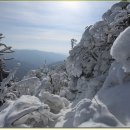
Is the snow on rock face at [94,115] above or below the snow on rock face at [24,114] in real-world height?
above

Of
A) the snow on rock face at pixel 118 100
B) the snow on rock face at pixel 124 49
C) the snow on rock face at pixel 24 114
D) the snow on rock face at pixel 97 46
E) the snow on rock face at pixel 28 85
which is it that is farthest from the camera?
the snow on rock face at pixel 28 85

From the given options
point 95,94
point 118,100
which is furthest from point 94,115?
point 95,94

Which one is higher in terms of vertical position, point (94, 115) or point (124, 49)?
point (124, 49)

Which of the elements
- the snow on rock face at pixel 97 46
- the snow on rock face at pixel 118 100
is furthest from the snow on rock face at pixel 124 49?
the snow on rock face at pixel 97 46

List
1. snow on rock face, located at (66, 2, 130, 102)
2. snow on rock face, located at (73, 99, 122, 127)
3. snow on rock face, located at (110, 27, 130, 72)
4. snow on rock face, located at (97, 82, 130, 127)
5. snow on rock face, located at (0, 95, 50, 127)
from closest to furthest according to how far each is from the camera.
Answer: snow on rock face, located at (73, 99, 122, 127) < snow on rock face, located at (97, 82, 130, 127) < snow on rock face, located at (0, 95, 50, 127) < snow on rock face, located at (110, 27, 130, 72) < snow on rock face, located at (66, 2, 130, 102)

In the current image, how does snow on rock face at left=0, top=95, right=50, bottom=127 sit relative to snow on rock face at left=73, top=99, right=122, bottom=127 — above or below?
below

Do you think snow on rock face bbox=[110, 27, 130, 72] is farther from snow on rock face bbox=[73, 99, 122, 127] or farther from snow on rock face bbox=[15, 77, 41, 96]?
snow on rock face bbox=[15, 77, 41, 96]

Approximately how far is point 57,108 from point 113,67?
7.07ft

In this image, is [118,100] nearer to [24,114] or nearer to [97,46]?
[24,114]

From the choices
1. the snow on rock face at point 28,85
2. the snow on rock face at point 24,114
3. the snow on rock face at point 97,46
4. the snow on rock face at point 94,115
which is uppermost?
the snow on rock face at point 97,46

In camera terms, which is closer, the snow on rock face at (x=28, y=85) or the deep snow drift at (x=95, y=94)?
the deep snow drift at (x=95, y=94)

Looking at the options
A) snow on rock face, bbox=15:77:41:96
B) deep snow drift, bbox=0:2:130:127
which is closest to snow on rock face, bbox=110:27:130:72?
deep snow drift, bbox=0:2:130:127

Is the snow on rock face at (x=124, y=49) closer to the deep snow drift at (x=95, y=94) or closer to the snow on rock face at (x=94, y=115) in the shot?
the deep snow drift at (x=95, y=94)

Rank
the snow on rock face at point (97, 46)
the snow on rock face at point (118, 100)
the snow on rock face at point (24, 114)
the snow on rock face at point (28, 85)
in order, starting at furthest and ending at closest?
1. the snow on rock face at point (28, 85)
2. the snow on rock face at point (97, 46)
3. the snow on rock face at point (24, 114)
4. the snow on rock face at point (118, 100)
